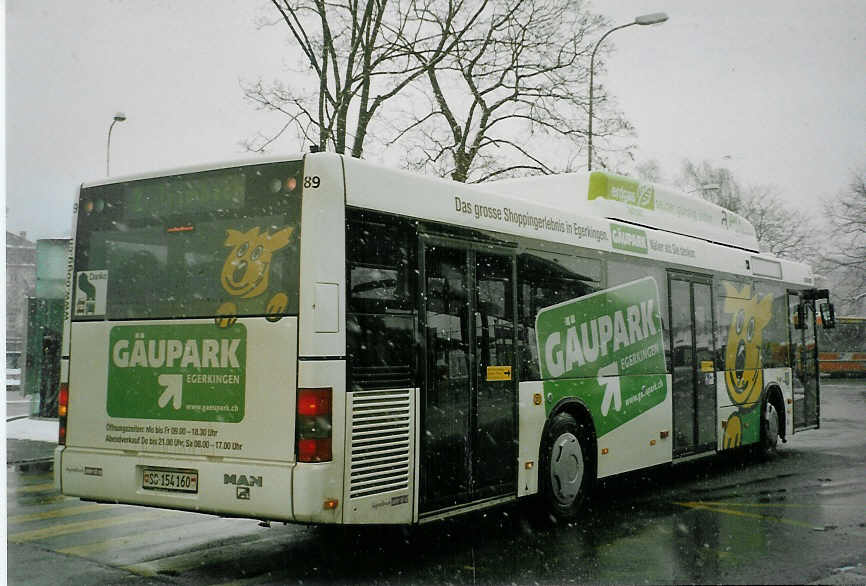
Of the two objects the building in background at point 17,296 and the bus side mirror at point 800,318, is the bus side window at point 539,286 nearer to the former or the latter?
the bus side mirror at point 800,318

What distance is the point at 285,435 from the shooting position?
5859mm

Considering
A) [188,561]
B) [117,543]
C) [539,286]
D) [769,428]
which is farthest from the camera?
[769,428]

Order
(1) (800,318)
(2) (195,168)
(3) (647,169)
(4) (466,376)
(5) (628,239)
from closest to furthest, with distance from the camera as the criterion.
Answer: (2) (195,168), (4) (466,376), (5) (628,239), (1) (800,318), (3) (647,169)

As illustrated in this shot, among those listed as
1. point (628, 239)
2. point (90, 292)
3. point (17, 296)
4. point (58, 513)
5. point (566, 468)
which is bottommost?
point (58, 513)

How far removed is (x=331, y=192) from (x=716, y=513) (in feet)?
16.3

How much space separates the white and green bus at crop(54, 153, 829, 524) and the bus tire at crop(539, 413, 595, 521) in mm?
21

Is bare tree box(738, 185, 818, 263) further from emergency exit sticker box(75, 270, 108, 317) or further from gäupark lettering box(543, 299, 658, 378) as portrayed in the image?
emergency exit sticker box(75, 270, 108, 317)

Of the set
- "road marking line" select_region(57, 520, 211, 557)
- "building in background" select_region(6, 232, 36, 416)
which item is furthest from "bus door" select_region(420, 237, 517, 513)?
"building in background" select_region(6, 232, 36, 416)

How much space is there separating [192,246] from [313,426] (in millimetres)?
1614

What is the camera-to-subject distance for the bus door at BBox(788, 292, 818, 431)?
13.6 meters

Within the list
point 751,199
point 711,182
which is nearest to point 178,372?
point 711,182

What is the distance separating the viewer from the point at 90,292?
22.8ft

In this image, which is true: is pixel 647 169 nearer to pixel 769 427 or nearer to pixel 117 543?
pixel 769 427

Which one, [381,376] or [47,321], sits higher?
[47,321]
